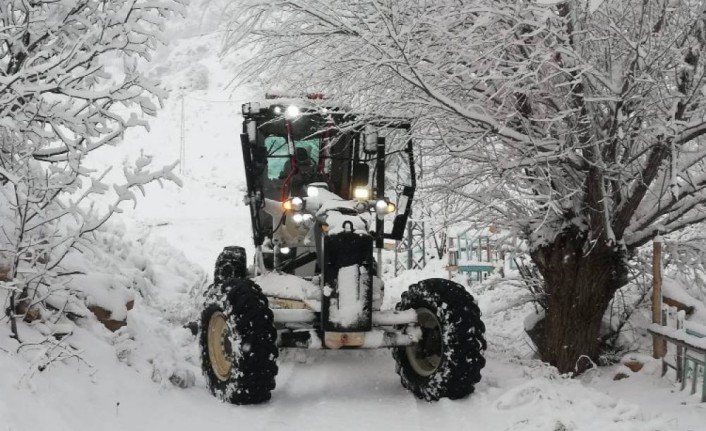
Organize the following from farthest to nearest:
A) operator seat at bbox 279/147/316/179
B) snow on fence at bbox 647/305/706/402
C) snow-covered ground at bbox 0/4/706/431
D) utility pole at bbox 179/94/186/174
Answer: utility pole at bbox 179/94/186/174 < operator seat at bbox 279/147/316/179 < snow on fence at bbox 647/305/706/402 < snow-covered ground at bbox 0/4/706/431

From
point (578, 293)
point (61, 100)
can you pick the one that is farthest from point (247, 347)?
point (578, 293)

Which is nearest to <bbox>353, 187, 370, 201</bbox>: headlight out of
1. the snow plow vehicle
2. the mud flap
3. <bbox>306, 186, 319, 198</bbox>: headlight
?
the snow plow vehicle

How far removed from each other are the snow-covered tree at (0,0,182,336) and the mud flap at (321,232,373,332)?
1.61 m

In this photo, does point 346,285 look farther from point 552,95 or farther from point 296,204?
point 552,95

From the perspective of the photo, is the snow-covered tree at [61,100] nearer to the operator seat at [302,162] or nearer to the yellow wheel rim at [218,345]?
the yellow wheel rim at [218,345]

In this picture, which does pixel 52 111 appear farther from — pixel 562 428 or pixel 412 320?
pixel 562 428

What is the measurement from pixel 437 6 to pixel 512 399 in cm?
316

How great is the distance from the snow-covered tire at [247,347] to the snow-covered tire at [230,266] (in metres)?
2.71

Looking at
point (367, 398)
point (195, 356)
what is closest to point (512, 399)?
point (367, 398)

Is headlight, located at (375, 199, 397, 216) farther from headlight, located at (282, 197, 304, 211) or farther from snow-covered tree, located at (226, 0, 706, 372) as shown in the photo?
snow-covered tree, located at (226, 0, 706, 372)

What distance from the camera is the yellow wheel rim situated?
6004 millimetres

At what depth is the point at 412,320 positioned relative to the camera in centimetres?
608

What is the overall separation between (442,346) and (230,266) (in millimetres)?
3580

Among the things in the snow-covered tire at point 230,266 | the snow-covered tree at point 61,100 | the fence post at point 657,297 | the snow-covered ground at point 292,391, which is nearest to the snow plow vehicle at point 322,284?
the snow-covered ground at point 292,391
